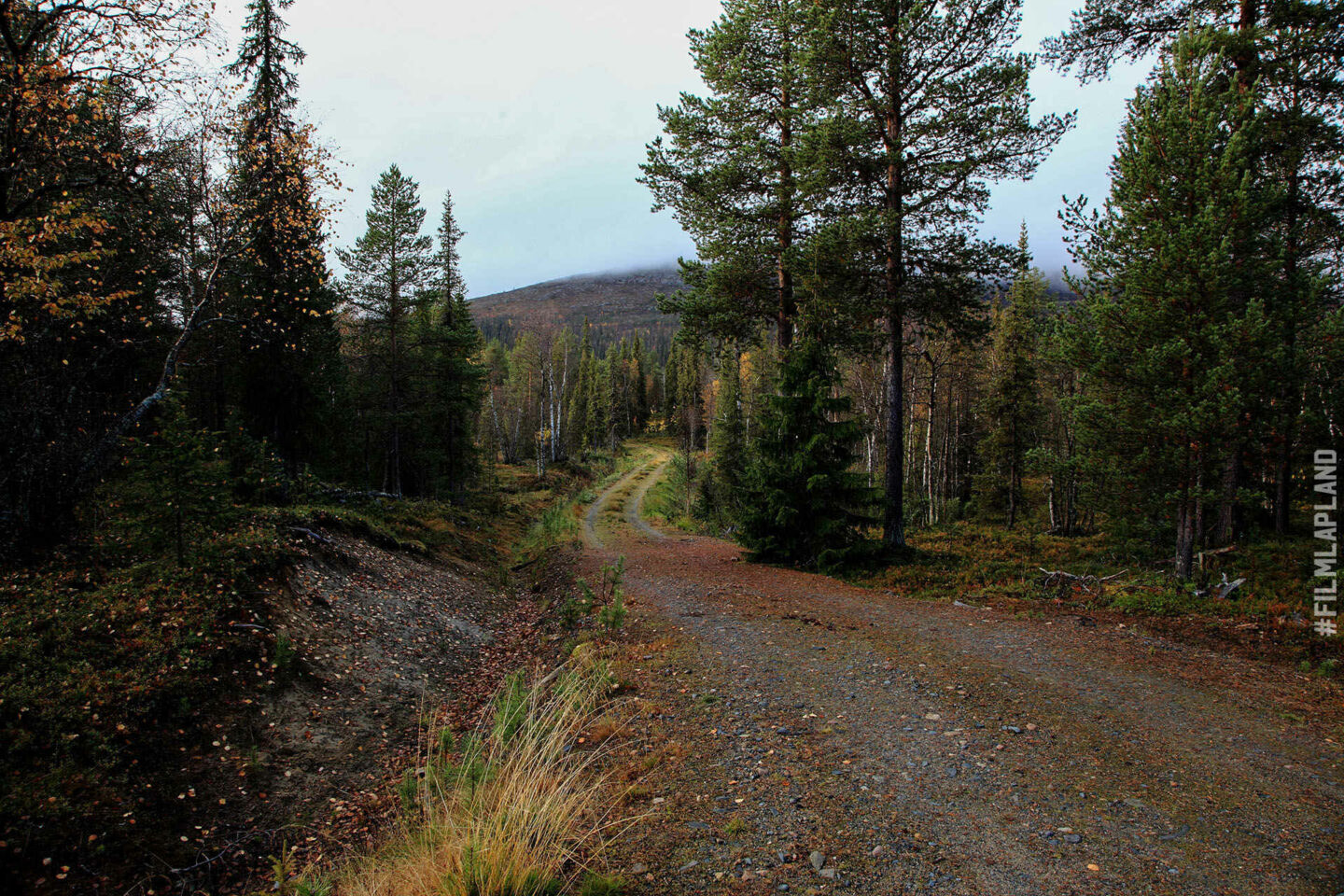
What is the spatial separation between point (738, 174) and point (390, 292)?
15.5m

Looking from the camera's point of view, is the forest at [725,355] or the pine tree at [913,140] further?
the pine tree at [913,140]

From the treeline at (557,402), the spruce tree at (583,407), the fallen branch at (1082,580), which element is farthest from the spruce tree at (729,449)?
the spruce tree at (583,407)

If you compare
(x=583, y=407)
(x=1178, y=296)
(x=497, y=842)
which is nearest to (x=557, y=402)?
(x=583, y=407)

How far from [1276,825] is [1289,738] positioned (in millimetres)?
1750

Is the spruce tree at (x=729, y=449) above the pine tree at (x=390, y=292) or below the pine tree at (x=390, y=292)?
below

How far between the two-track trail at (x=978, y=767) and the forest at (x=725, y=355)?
0.69 metres

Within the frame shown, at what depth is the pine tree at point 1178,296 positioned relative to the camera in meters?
A: 7.64

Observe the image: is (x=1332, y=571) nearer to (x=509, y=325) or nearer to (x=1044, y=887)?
(x=1044, y=887)

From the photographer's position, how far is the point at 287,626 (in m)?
7.46

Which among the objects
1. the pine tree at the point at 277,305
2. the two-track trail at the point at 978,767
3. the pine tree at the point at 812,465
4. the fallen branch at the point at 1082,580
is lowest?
the fallen branch at the point at 1082,580

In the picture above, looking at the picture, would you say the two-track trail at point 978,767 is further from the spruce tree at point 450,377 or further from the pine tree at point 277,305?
the spruce tree at point 450,377

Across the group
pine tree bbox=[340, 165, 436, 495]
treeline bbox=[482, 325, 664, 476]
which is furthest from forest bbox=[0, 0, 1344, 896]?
treeline bbox=[482, 325, 664, 476]

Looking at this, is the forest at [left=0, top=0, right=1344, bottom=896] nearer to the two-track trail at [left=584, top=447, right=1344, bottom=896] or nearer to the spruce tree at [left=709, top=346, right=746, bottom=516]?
the two-track trail at [left=584, top=447, right=1344, bottom=896]

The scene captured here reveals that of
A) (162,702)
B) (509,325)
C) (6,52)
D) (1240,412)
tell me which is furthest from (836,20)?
(509,325)
